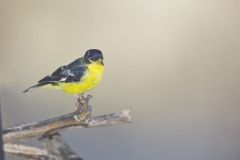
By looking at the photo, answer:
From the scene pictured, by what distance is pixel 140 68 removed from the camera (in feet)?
4.53

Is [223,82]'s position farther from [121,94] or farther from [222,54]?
[121,94]

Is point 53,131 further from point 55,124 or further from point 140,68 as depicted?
point 140,68

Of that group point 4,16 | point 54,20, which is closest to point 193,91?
point 54,20

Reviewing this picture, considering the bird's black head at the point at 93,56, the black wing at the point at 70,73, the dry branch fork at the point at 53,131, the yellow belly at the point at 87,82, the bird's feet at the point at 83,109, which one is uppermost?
the bird's black head at the point at 93,56

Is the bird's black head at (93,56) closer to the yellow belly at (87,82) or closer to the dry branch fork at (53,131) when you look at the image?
the yellow belly at (87,82)

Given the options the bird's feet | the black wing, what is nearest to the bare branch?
the bird's feet

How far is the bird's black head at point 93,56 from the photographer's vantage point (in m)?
1.31

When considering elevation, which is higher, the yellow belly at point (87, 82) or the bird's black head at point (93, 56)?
the bird's black head at point (93, 56)

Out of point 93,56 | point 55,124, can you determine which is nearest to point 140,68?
point 93,56

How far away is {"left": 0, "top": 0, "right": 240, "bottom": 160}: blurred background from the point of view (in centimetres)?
134

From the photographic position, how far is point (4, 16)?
4.49ft

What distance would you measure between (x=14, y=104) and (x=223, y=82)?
2.68 feet

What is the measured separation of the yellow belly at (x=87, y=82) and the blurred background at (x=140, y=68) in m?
0.03

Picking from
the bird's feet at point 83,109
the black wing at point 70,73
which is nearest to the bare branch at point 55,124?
the bird's feet at point 83,109
